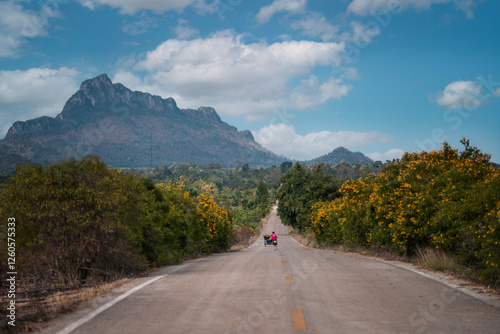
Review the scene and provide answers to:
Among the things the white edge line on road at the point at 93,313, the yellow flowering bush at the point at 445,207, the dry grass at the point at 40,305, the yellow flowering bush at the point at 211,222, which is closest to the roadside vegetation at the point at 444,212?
the yellow flowering bush at the point at 445,207

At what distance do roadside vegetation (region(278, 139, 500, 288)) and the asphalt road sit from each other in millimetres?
1609

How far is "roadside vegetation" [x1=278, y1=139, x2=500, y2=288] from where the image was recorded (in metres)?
11.1

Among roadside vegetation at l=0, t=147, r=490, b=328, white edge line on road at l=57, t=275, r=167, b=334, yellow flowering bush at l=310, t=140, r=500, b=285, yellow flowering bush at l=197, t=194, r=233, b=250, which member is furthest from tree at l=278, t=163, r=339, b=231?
white edge line on road at l=57, t=275, r=167, b=334

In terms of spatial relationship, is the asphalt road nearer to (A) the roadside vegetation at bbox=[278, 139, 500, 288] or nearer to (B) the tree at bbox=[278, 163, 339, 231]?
(A) the roadside vegetation at bbox=[278, 139, 500, 288]

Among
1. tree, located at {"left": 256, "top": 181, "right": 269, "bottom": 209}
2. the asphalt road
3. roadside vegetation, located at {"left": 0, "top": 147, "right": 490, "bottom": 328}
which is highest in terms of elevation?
tree, located at {"left": 256, "top": 181, "right": 269, "bottom": 209}

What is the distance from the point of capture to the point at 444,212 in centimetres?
1370

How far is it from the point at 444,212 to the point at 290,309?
7.93 metres

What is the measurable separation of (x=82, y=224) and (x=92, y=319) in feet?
18.8

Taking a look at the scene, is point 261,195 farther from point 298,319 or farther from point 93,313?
point 298,319

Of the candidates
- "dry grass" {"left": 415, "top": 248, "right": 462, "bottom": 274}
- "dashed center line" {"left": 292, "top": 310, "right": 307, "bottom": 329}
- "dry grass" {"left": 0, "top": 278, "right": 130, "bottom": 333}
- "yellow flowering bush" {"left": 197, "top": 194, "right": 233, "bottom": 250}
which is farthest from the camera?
"yellow flowering bush" {"left": 197, "top": 194, "right": 233, "bottom": 250}

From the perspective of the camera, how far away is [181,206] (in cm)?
2739

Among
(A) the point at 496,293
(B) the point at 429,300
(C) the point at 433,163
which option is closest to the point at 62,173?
(B) the point at 429,300

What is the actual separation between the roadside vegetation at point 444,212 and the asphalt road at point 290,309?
161 centimetres

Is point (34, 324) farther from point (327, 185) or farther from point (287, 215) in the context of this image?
point (287, 215)
